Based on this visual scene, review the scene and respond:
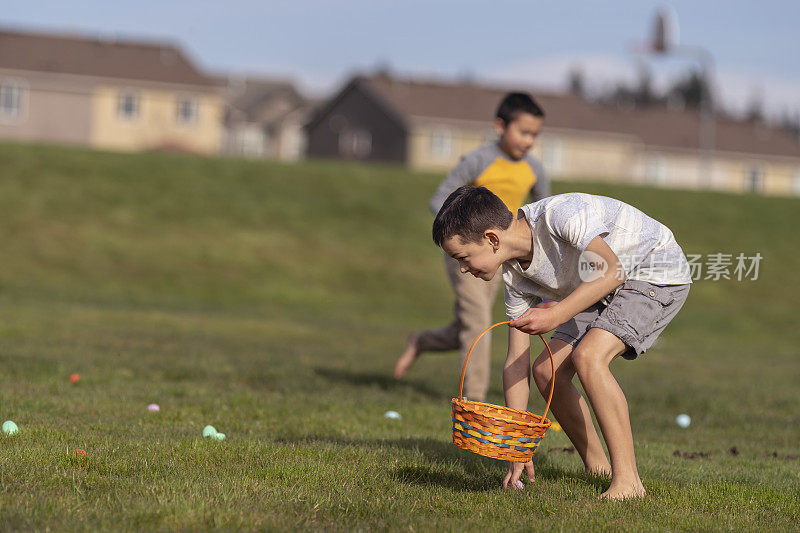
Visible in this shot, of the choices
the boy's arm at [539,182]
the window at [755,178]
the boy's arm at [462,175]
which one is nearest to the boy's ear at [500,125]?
the boy's arm at [462,175]

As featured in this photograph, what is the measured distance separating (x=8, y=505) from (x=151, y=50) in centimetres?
5394

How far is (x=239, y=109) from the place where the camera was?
7456 cm

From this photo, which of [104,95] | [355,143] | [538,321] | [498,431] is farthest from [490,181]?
[355,143]

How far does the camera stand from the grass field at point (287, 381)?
4539 mm

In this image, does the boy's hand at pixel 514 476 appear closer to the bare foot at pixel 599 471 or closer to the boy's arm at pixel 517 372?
the boy's arm at pixel 517 372

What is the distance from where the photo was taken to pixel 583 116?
59875 mm

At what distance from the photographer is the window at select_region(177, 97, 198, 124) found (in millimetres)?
53469

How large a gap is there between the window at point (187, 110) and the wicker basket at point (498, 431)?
51.0 metres

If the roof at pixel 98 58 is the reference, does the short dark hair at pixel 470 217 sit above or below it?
below

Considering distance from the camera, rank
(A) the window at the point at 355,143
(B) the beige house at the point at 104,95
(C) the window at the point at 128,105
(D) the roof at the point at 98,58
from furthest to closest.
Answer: (A) the window at the point at 355,143, (C) the window at the point at 128,105, (D) the roof at the point at 98,58, (B) the beige house at the point at 104,95

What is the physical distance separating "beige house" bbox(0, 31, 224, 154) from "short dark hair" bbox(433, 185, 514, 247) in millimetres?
49148

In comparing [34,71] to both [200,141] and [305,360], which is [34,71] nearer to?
[200,141]

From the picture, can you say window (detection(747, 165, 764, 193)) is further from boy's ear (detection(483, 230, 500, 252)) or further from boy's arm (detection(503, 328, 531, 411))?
boy's ear (detection(483, 230, 500, 252))

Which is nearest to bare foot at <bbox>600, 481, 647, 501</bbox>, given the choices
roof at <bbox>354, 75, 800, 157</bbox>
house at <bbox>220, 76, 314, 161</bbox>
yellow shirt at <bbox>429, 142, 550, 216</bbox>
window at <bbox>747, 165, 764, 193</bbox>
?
yellow shirt at <bbox>429, 142, 550, 216</bbox>
